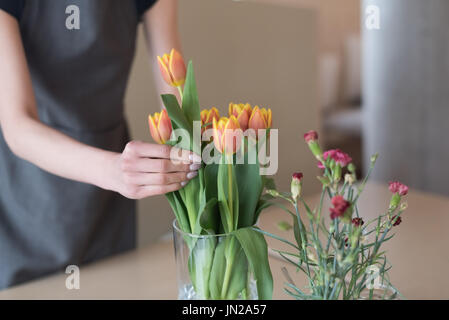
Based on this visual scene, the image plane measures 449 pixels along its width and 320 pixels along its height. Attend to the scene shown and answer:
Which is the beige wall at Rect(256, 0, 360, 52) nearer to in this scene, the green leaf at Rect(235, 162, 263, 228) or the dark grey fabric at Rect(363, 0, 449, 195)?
the dark grey fabric at Rect(363, 0, 449, 195)

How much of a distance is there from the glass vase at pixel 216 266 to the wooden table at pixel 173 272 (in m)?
0.12

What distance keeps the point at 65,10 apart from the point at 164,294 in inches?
19.9

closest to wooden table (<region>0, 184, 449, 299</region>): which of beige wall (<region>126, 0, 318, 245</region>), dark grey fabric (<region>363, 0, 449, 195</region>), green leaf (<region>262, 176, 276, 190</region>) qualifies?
green leaf (<region>262, 176, 276, 190</region>)

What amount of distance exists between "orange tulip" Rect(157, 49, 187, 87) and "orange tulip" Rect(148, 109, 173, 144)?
0.12ft

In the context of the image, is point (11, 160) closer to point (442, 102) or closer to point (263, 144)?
point (263, 144)

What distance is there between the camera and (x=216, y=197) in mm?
483

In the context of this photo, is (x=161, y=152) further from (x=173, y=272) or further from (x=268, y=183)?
(x=173, y=272)

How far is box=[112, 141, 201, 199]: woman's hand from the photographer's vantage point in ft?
1.53

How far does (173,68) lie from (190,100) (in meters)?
0.04

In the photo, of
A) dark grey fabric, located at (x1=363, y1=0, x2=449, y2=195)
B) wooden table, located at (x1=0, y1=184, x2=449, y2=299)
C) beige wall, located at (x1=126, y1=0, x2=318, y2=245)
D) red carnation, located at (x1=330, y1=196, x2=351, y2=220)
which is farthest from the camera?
dark grey fabric, located at (x1=363, y1=0, x2=449, y2=195)

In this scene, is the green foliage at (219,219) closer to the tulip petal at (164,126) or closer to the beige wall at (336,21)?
the tulip petal at (164,126)

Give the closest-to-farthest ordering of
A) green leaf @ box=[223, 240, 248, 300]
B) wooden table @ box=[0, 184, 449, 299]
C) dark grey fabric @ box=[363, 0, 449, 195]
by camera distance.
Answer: green leaf @ box=[223, 240, 248, 300] → wooden table @ box=[0, 184, 449, 299] → dark grey fabric @ box=[363, 0, 449, 195]

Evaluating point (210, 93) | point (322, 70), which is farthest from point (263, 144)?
point (322, 70)
